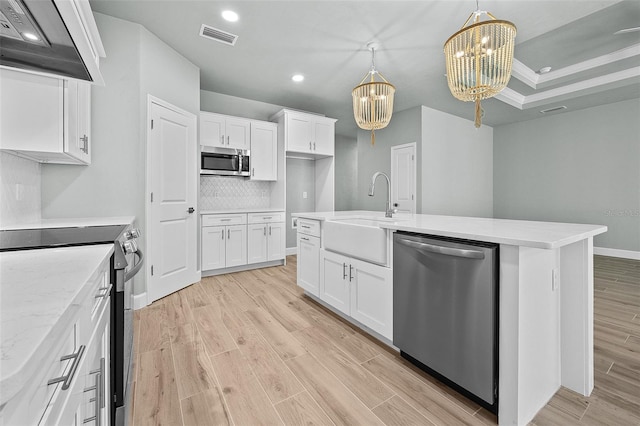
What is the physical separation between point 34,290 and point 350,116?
5.69m

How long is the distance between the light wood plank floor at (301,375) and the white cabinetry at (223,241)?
1091 millimetres

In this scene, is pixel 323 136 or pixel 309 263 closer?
pixel 309 263

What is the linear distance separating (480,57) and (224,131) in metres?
3.35

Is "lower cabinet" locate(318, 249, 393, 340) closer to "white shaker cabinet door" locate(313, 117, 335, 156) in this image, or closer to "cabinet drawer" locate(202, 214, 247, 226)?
"cabinet drawer" locate(202, 214, 247, 226)

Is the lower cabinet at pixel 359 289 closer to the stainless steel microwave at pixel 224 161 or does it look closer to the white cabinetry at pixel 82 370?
the white cabinetry at pixel 82 370

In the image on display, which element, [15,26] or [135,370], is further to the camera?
[135,370]

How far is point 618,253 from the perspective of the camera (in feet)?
16.6

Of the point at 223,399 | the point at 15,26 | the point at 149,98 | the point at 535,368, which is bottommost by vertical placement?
the point at 223,399

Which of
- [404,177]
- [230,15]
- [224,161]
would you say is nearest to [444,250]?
[230,15]

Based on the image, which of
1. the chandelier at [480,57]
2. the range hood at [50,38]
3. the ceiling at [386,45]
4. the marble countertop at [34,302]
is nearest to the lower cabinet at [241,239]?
the ceiling at [386,45]

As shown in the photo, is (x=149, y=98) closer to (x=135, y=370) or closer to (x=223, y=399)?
(x=135, y=370)

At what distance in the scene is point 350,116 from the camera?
5.69 meters

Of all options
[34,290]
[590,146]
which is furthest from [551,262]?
[590,146]

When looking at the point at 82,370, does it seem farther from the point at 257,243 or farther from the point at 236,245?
the point at 257,243
